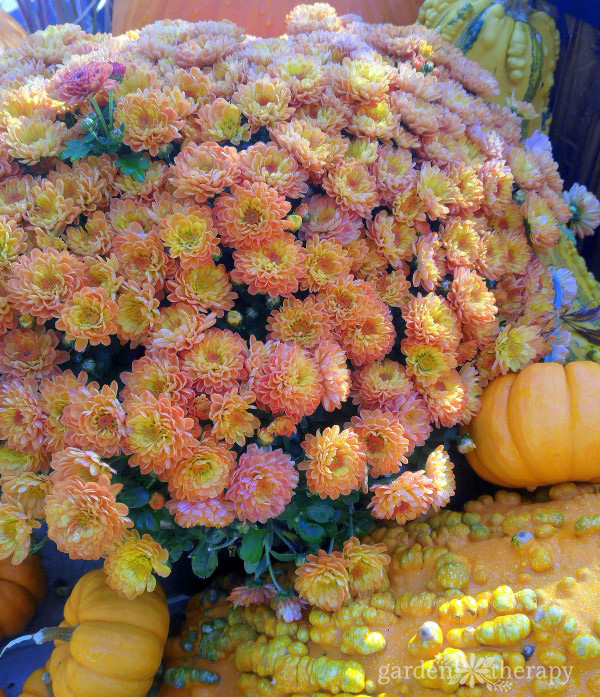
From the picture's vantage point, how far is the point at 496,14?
1944 millimetres

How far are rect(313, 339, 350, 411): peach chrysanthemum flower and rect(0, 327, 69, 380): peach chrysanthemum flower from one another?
49 centimetres

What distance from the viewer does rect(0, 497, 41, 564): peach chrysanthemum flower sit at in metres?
1.08

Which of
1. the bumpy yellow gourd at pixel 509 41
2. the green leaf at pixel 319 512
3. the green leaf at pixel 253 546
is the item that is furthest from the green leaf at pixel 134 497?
the bumpy yellow gourd at pixel 509 41

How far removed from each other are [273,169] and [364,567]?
807 mm

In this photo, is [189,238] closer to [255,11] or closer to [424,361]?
[424,361]

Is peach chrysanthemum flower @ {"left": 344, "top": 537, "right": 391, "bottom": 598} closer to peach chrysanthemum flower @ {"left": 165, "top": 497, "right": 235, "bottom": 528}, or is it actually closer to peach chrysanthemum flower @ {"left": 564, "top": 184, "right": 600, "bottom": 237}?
peach chrysanthemum flower @ {"left": 165, "top": 497, "right": 235, "bottom": 528}

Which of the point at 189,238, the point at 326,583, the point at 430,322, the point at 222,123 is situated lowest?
the point at 326,583

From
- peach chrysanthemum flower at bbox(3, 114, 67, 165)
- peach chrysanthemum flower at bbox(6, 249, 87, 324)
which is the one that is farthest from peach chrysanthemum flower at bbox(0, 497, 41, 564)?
peach chrysanthemum flower at bbox(3, 114, 67, 165)

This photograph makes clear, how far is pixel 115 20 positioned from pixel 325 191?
184 centimetres

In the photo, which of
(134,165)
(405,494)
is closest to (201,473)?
(405,494)

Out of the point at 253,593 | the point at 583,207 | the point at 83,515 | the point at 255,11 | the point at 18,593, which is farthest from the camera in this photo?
the point at 255,11

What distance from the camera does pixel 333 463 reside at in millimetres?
1126

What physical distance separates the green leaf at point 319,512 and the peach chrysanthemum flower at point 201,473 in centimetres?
23

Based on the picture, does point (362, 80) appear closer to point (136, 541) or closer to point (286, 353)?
point (286, 353)
